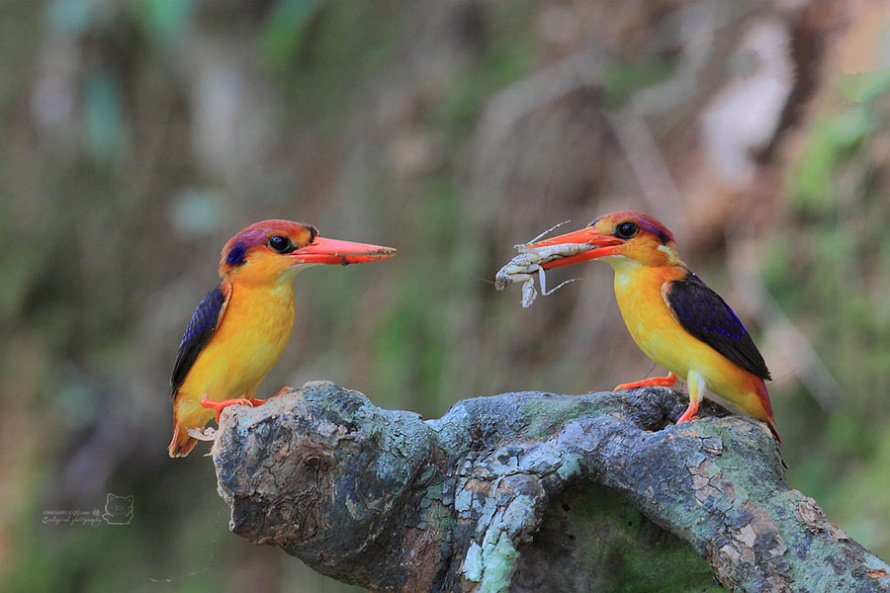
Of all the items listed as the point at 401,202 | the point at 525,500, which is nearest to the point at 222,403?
the point at 525,500

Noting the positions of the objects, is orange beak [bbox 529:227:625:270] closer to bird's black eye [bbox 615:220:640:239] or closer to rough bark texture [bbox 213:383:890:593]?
bird's black eye [bbox 615:220:640:239]

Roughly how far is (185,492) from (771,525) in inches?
189

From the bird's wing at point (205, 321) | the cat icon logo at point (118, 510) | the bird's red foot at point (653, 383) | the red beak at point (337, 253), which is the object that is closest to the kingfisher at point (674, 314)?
the bird's red foot at point (653, 383)

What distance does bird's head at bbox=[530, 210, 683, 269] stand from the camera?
2.08 meters

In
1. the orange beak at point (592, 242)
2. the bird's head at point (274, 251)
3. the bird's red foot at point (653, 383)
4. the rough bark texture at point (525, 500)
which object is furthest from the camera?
the bird's red foot at point (653, 383)

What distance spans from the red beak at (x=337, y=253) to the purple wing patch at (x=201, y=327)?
0.20 m

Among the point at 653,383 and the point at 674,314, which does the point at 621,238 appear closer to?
the point at 674,314

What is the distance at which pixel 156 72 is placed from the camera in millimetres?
7277

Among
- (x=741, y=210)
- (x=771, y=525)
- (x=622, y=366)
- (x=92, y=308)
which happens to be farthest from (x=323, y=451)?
(x=92, y=308)

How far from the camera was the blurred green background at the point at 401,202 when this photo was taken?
166 inches

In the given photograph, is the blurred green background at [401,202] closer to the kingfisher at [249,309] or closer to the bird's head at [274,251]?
the kingfisher at [249,309]

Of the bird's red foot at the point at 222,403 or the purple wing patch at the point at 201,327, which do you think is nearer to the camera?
the bird's red foot at the point at 222,403

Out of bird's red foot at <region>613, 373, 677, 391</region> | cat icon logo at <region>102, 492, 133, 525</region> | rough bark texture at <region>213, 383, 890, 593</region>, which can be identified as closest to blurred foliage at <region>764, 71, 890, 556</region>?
bird's red foot at <region>613, 373, 677, 391</region>

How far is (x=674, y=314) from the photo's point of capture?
2.10 meters
